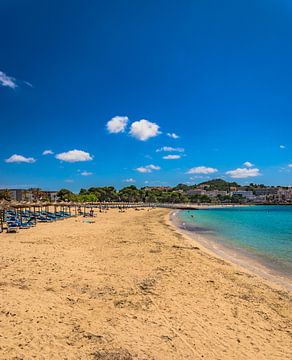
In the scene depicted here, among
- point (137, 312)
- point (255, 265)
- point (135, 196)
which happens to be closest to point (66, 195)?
point (135, 196)

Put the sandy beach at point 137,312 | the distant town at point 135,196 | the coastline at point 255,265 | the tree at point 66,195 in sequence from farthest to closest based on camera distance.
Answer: the distant town at point 135,196
the tree at point 66,195
the coastline at point 255,265
the sandy beach at point 137,312

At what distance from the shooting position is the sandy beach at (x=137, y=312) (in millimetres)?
4633

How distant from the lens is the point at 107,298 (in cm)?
685

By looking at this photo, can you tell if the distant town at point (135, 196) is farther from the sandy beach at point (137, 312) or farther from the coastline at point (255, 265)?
the sandy beach at point (137, 312)

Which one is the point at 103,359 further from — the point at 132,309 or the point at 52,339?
the point at 132,309

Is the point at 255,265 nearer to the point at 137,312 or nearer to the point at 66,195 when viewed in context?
the point at 137,312

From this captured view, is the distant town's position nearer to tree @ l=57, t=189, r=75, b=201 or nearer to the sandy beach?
tree @ l=57, t=189, r=75, b=201

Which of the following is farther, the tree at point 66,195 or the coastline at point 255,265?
the tree at point 66,195

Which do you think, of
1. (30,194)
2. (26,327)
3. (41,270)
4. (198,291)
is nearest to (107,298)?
(26,327)

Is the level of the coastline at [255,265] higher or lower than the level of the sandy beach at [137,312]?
lower

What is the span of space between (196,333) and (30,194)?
103 m

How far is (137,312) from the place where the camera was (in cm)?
607

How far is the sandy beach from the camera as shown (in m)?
4.63

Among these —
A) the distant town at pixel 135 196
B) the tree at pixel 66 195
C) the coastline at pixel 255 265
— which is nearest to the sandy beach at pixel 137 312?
the coastline at pixel 255 265
